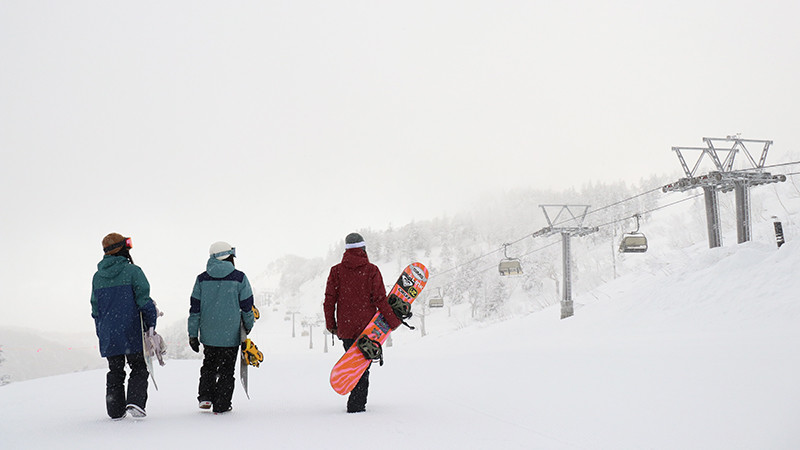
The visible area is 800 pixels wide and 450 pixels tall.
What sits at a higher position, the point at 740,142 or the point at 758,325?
the point at 740,142

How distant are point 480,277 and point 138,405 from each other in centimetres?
7875

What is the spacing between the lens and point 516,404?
538 centimetres

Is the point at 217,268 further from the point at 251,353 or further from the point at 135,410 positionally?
the point at 135,410

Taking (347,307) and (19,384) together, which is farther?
(19,384)

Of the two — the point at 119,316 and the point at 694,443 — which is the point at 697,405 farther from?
the point at 119,316

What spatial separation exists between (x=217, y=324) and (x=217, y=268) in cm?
62

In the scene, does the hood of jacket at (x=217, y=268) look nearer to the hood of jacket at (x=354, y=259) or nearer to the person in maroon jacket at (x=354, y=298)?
the person in maroon jacket at (x=354, y=298)

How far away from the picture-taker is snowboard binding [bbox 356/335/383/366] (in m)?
5.14

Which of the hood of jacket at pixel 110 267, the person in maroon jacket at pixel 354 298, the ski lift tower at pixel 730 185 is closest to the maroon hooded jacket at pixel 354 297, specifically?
the person in maroon jacket at pixel 354 298

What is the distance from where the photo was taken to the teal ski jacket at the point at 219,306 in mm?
5273

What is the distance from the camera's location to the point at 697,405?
4.66 m

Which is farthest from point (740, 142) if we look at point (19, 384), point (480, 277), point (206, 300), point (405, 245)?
point (405, 245)

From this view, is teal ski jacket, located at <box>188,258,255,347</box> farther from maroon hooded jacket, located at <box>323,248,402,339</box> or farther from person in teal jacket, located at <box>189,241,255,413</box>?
maroon hooded jacket, located at <box>323,248,402,339</box>

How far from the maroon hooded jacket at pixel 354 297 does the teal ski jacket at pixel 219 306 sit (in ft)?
3.03
